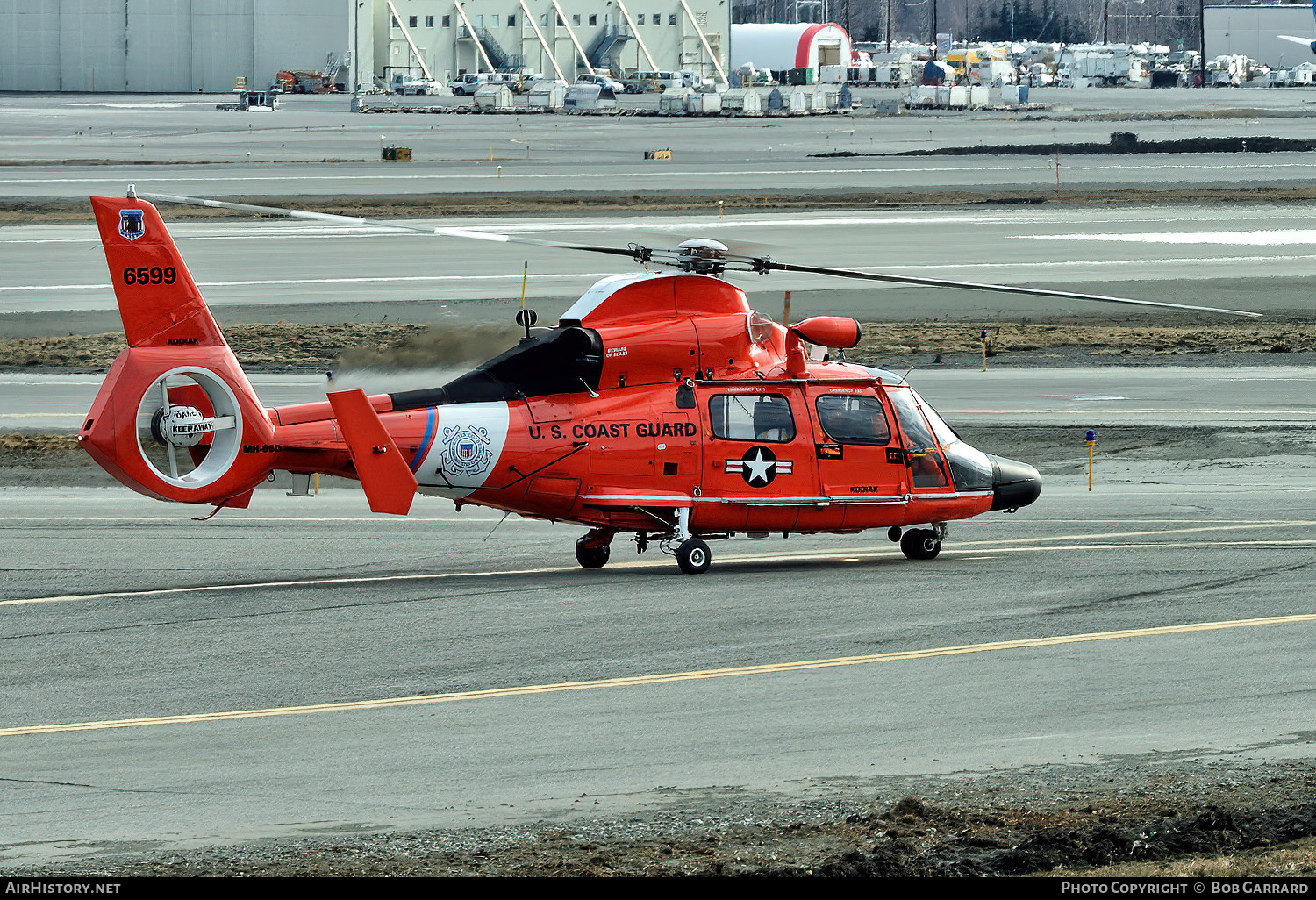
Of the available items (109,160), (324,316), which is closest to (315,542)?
(324,316)

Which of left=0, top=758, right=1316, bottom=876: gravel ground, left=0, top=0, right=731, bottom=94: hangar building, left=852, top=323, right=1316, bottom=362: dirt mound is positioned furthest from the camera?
left=0, top=0, right=731, bottom=94: hangar building

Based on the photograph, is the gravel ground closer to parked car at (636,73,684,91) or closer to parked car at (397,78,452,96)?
parked car at (397,78,452,96)

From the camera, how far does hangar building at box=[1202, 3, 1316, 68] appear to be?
190 meters

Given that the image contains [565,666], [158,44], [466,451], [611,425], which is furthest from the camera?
[158,44]

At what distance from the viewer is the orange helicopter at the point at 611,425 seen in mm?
17234

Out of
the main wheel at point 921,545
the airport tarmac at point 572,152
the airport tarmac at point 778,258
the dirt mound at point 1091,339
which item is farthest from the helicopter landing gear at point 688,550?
the airport tarmac at point 572,152

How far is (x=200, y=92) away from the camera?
142750mm

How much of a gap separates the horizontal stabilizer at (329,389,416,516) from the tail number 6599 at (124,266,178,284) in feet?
6.96

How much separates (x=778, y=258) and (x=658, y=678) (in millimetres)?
32624

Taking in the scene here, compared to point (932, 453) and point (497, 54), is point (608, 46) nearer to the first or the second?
point (497, 54)

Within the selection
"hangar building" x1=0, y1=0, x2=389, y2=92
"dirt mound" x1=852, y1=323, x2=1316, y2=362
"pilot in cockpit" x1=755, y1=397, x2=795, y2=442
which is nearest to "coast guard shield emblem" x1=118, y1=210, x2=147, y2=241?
"pilot in cockpit" x1=755, y1=397, x2=795, y2=442

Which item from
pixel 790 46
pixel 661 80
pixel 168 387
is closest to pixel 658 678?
pixel 168 387

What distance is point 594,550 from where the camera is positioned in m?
20.1
